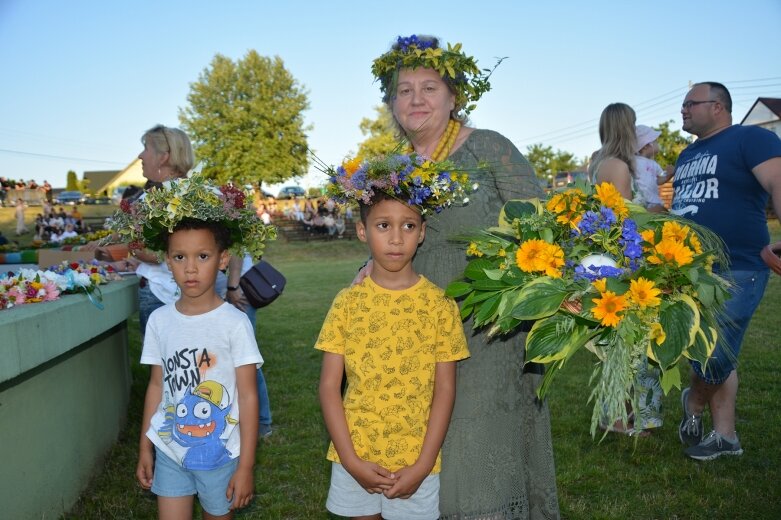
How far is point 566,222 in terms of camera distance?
2.59 meters

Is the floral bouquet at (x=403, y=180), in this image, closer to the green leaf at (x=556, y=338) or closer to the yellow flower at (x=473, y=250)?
the yellow flower at (x=473, y=250)

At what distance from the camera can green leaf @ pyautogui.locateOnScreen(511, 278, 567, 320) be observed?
2357 millimetres

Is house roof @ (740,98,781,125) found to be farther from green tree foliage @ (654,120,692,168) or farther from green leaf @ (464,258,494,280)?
green leaf @ (464,258,494,280)

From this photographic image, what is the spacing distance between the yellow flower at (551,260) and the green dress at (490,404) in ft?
1.81

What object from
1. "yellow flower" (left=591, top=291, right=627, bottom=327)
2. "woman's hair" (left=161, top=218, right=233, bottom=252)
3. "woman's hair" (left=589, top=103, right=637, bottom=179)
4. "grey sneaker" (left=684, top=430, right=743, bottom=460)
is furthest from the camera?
"woman's hair" (left=589, top=103, right=637, bottom=179)

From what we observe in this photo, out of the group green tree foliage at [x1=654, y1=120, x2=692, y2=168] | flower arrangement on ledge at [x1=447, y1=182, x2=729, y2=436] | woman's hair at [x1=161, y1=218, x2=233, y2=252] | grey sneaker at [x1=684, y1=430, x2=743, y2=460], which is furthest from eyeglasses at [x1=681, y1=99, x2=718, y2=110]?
green tree foliage at [x1=654, y1=120, x2=692, y2=168]

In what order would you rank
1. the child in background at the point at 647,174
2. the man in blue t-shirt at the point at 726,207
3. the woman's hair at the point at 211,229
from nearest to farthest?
the woman's hair at the point at 211,229 → the man in blue t-shirt at the point at 726,207 → the child in background at the point at 647,174

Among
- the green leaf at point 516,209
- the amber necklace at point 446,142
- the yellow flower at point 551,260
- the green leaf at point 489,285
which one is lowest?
the green leaf at point 489,285

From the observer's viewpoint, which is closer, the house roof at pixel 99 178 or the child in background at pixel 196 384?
the child in background at pixel 196 384

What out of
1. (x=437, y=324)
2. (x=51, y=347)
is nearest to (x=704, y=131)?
(x=437, y=324)

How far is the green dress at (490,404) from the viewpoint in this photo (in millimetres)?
2816

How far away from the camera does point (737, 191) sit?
181 inches

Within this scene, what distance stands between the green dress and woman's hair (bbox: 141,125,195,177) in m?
2.53

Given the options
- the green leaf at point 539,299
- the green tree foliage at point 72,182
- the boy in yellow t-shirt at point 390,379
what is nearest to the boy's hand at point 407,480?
the boy in yellow t-shirt at point 390,379
